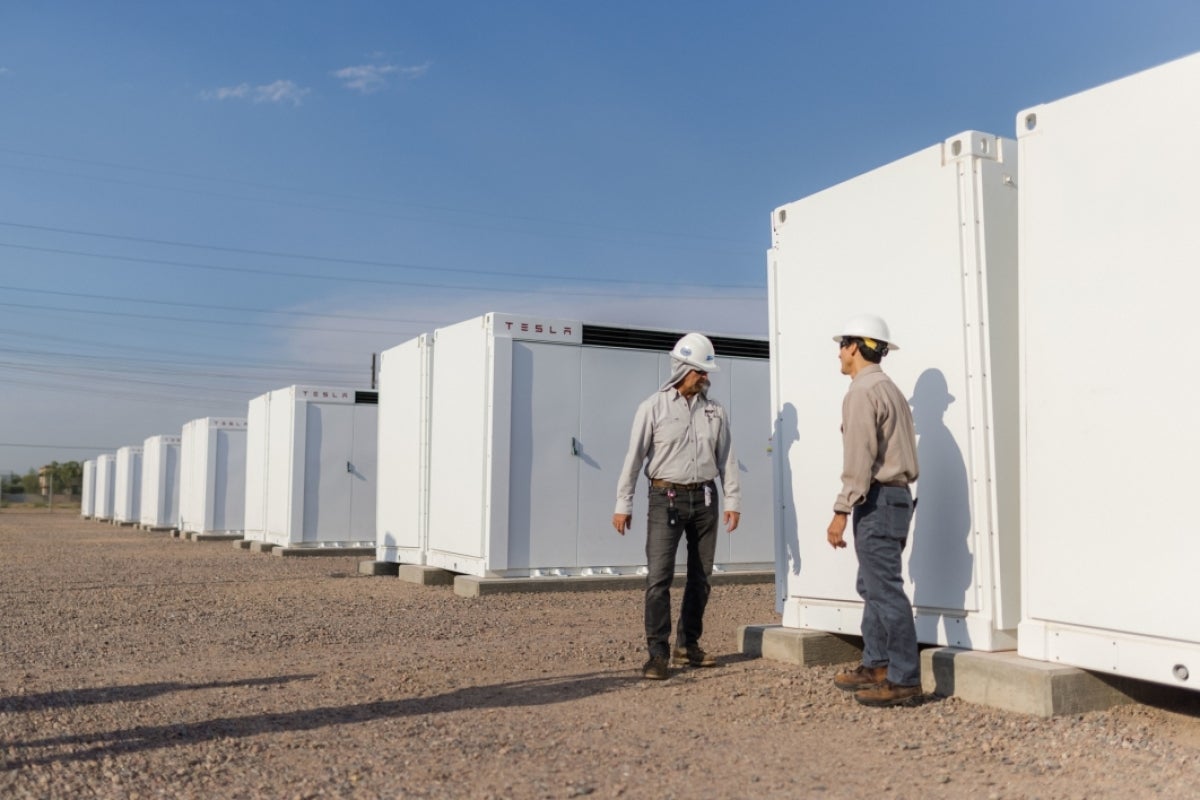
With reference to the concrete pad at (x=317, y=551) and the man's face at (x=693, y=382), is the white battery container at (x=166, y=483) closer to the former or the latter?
the concrete pad at (x=317, y=551)

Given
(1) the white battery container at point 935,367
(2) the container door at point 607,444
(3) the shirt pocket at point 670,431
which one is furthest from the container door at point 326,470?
(1) the white battery container at point 935,367

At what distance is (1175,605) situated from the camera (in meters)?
4.46

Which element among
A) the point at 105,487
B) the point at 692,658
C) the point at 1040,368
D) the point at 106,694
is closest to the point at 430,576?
the point at 692,658

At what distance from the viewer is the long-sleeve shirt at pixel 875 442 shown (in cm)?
514

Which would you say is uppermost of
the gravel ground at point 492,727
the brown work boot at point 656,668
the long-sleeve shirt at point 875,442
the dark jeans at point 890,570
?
the long-sleeve shirt at point 875,442

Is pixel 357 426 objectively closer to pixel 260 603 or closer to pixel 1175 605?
pixel 260 603

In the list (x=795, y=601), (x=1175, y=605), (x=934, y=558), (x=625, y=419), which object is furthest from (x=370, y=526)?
(x=1175, y=605)

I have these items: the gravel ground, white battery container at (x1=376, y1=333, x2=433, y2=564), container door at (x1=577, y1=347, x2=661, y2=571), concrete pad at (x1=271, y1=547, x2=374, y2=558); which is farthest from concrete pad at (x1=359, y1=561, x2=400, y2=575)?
the gravel ground

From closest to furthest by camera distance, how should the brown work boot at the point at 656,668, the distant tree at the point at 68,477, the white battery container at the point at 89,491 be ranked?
the brown work boot at the point at 656,668 < the white battery container at the point at 89,491 < the distant tree at the point at 68,477

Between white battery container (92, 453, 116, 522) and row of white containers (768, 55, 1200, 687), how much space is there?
4397 centimetres

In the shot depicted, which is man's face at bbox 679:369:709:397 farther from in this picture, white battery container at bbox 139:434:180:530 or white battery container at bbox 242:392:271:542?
white battery container at bbox 139:434:180:530

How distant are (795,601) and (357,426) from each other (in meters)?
12.9

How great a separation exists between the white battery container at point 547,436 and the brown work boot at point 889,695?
6.53 m

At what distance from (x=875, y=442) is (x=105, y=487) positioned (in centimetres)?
4636
